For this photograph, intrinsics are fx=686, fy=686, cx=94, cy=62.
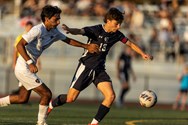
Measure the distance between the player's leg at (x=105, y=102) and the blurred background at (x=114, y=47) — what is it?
1694cm

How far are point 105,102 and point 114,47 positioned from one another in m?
18.2

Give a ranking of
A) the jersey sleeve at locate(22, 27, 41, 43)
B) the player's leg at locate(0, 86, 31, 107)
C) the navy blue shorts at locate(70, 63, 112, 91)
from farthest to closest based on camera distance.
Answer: the navy blue shorts at locate(70, 63, 112, 91) → the player's leg at locate(0, 86, 31, 107) → the jersey sleeve at locate(22, 27, 41, 43)

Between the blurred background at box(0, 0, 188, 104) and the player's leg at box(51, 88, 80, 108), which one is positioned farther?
the blurred background at box(0, 0, 188, 104)

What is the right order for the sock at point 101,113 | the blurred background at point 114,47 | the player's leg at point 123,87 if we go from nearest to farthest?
the sock at point 101,113, the player's leg at point 123,87, the blurred background at point 114,47

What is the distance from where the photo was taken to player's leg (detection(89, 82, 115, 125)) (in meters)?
13.1

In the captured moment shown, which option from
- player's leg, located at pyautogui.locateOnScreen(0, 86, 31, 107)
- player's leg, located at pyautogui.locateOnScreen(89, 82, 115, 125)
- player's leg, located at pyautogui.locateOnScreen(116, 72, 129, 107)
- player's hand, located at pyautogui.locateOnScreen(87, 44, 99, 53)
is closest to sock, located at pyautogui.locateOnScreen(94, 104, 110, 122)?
player's leg, located at pyautogui.locateOnScreen(89, 82, 115, 125)

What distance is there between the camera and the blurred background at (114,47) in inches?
1214

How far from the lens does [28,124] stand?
13.7 m

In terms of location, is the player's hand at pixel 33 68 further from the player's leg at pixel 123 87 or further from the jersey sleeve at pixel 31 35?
the player's leg at pixel 123 87

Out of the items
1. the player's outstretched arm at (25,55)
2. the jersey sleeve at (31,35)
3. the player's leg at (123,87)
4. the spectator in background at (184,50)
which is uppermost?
the jersey sleeve at (31,35)

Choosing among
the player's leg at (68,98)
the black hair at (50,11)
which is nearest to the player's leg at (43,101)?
the player's leg at (68,98)

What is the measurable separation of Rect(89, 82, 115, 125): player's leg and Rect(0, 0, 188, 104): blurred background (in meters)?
16.9

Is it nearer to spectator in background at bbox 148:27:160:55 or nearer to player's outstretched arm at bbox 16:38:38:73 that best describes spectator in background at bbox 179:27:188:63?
spectator in background at bbox 148:27:160:55

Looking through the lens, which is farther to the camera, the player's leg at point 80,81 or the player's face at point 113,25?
the player's leg at point 80,81
